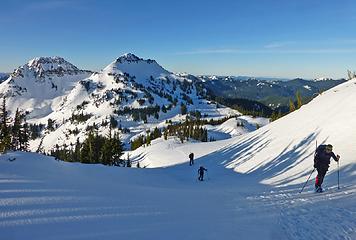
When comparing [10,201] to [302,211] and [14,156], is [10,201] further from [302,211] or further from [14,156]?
[14,156]

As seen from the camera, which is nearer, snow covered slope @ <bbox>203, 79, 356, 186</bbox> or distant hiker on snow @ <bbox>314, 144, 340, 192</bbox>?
distant hiker on snow @ <bbox>314, 144, 340, 192</bbox>

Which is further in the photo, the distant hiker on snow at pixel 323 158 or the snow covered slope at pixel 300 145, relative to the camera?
the snow covered slope at pixel 300 145

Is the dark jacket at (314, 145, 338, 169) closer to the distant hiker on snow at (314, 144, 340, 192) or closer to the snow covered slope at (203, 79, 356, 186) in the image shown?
the distant hiker on snow at (314, 144, 340, 192)

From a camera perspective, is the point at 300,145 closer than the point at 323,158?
No

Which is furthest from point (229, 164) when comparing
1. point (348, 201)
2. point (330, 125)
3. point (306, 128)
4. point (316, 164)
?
point (348, 201)

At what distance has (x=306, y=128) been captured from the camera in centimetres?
4122

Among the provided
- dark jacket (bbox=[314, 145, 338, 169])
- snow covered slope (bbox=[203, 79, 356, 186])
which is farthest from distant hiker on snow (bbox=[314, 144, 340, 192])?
snow covered slope (bbox=[203, 79, 356, 186])

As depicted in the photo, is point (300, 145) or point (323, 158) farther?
point (300, 145)

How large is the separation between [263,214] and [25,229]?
313 inches

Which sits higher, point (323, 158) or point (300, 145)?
point (300, 145)

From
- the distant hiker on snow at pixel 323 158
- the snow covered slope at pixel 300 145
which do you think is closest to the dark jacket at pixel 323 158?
the distant hiker on snow at pixel 323 158

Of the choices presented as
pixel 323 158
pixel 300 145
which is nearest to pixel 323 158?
pixel 323 158

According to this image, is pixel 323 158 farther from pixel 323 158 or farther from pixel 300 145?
pixel 300 145

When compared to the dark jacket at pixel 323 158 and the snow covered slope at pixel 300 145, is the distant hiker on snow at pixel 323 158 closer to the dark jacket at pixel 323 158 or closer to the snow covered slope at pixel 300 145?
the dark jacket at pixel 323 158
